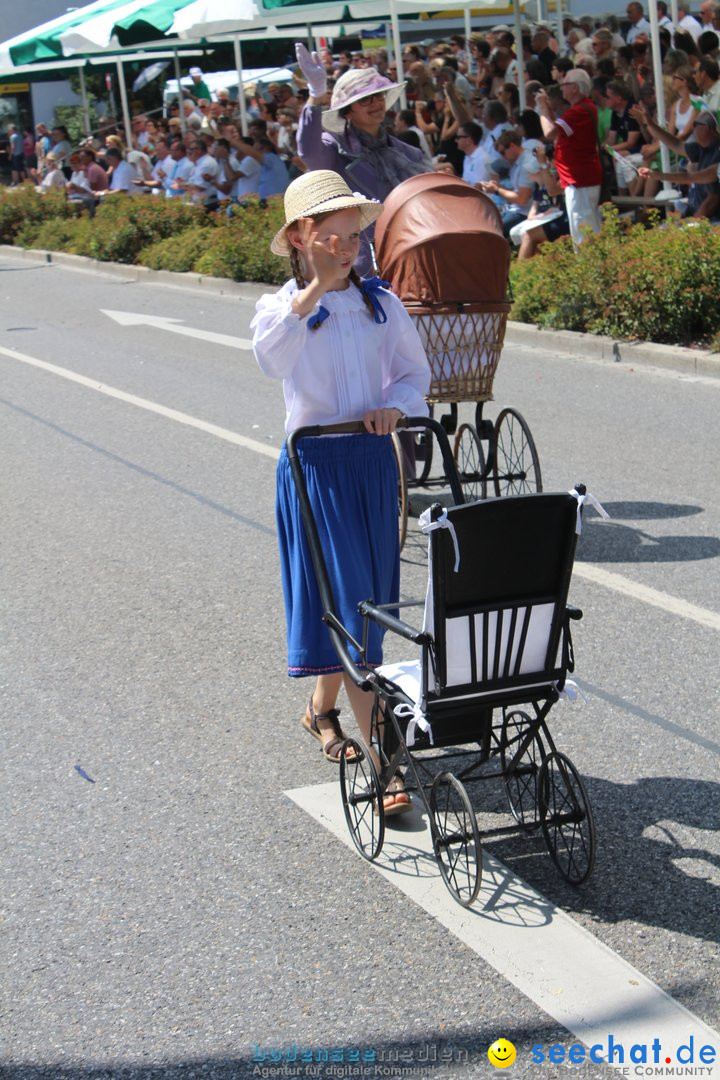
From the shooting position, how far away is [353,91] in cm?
701

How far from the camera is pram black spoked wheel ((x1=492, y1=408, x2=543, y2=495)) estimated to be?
7297mm

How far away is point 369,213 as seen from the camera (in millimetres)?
4184

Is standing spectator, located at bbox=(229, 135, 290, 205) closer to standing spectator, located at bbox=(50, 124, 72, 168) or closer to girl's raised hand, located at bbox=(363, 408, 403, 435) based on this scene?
standing spectator, located at bbox=(50, 124, 72, 168)

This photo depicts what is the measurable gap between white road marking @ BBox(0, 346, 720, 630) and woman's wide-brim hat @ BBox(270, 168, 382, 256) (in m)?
2.63

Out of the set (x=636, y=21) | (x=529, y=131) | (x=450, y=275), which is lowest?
(x=450, y=275)

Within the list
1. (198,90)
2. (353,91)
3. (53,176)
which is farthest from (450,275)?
(198,90)

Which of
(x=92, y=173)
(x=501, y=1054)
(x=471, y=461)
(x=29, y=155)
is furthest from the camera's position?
(x=29, y=155)

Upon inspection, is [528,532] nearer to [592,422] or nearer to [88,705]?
[88,705]

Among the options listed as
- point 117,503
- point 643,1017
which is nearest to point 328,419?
point 643,1017

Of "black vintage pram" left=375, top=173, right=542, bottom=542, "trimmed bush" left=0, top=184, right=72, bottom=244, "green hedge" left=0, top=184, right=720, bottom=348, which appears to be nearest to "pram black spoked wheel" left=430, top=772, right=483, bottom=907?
"black vintage pram" left=375, top=173, right=542, bottom=542

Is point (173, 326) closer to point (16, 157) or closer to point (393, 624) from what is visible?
point (393, 624)

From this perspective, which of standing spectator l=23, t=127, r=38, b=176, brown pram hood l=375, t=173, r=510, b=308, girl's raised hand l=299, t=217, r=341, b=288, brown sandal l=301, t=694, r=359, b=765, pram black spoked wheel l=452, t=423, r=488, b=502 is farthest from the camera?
standing spectator l=23, t=127, r=38, b=176

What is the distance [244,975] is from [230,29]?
18.5m

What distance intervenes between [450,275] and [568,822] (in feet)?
12.0
